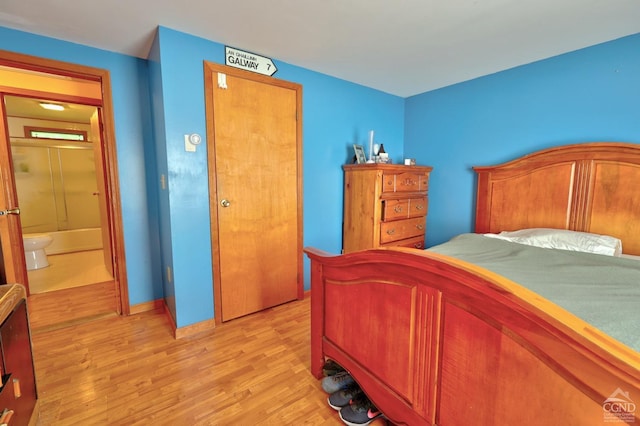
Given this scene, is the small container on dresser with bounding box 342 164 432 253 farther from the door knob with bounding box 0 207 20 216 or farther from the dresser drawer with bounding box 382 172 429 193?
the door knob with bounding box 0 207 20 216

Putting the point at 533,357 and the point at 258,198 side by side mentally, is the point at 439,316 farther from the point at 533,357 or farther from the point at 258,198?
the point at 258,198

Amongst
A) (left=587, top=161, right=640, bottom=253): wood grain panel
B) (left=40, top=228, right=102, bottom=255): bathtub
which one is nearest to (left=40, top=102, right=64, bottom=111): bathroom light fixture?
(left=40, top=228, right=102, bottom=255): bathtub

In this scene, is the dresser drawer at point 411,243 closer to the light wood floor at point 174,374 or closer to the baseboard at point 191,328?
the light wood floor at point 174,374

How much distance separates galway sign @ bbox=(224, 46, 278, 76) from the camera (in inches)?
83.7

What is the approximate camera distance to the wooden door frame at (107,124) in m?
1.93

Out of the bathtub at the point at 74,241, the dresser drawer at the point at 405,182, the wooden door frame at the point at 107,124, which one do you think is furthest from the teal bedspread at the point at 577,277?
the bathtub at the point at 74,241

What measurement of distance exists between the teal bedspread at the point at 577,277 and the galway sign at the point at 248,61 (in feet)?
6.55

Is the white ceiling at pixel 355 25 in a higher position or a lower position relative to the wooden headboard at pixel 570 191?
higher

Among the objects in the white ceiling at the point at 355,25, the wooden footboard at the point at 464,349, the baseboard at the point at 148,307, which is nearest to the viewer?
the wooden footboard at the point at 464,349

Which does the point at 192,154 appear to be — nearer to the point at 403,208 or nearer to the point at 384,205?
the point at 384,205

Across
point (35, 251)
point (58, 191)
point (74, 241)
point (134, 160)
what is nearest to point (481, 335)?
point (134, 160)

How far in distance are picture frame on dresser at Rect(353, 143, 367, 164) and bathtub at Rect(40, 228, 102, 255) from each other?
480cm

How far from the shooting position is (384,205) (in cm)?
264

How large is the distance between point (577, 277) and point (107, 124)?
10.8 ft
